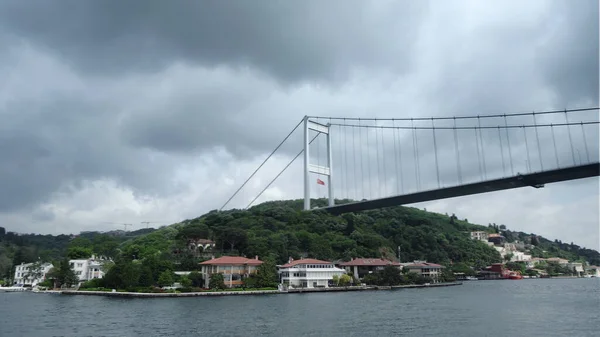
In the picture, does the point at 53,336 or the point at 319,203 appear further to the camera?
the point at 319,203

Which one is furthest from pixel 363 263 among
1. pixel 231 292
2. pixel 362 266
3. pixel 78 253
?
pixel 78 253

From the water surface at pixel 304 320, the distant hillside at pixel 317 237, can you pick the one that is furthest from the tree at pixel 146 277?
the water surface at pixel 304 320

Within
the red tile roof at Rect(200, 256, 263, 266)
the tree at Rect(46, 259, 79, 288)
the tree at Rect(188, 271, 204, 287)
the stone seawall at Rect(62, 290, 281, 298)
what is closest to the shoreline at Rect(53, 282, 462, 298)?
the stone seawall at Rect(62, 290, 281, 298)

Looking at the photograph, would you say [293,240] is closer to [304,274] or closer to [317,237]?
[317,237]

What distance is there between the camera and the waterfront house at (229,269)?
3847 cm

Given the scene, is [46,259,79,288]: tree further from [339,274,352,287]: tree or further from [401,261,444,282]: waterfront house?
[401,261,444,282]: waterfront house

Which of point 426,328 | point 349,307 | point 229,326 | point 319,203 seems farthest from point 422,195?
point 319,203

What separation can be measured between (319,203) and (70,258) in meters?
44.0

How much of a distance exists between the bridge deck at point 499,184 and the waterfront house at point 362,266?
6797 mm

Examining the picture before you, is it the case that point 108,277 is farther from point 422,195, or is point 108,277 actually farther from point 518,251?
point 518,251

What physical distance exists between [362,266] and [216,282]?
1733cm

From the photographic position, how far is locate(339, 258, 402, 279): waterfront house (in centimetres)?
4712

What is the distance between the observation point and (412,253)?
217 ft

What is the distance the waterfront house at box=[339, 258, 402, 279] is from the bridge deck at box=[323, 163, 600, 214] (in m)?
6.80
